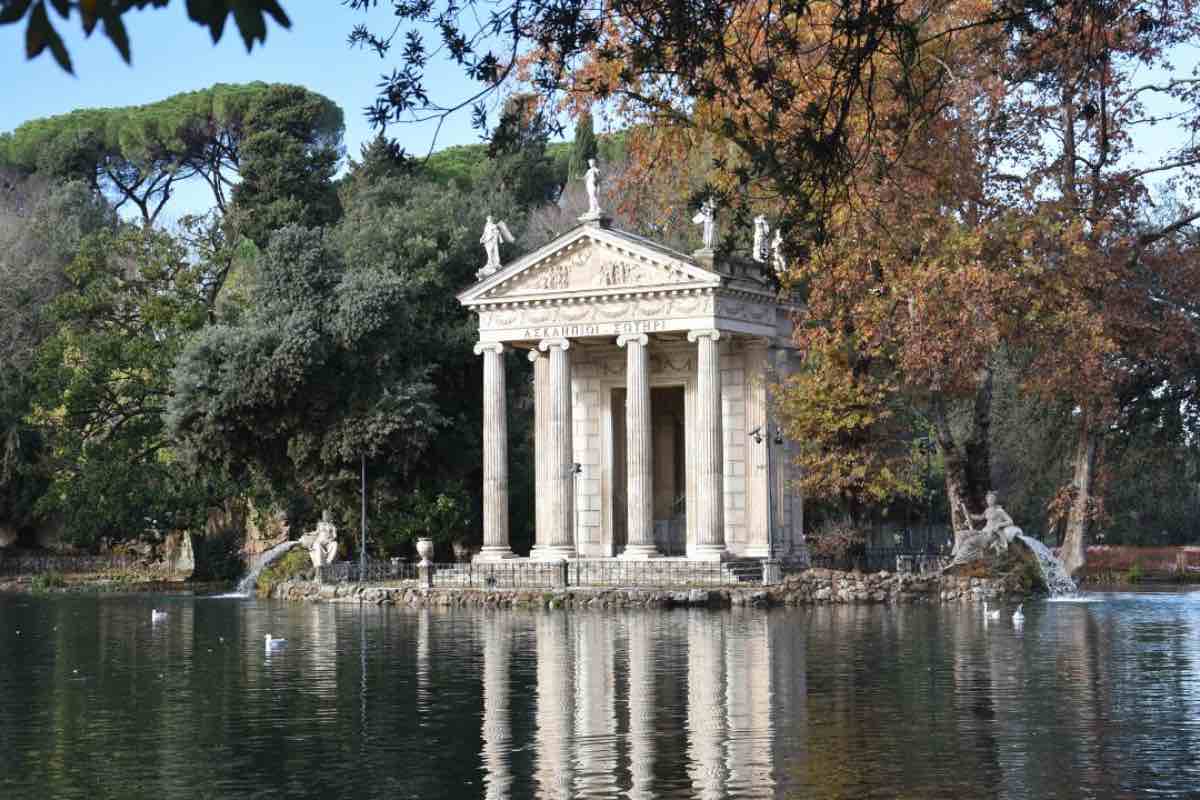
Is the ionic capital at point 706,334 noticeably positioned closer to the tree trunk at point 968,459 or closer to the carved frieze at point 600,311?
the carved frieze at point 600,311

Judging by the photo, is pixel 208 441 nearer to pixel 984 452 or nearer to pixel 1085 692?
pixel 984 452

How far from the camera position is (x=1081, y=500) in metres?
44.5

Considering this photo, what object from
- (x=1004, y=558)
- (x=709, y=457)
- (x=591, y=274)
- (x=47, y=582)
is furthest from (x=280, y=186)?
(x=1004, y=558)

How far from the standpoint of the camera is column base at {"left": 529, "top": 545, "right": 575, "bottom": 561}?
163 feet

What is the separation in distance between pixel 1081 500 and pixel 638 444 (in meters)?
11.7

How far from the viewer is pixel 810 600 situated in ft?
135

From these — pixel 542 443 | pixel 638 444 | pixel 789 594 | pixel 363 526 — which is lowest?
pixel 789 594

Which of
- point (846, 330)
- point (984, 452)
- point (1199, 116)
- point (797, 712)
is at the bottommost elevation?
point (797, 712)

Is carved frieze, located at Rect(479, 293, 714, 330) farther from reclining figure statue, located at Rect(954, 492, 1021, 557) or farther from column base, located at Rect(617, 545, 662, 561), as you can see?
reclining figure statue, located at Rect(954, 492, 1021, 557)

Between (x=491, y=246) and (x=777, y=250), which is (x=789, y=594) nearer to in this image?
(x=491, y=246)

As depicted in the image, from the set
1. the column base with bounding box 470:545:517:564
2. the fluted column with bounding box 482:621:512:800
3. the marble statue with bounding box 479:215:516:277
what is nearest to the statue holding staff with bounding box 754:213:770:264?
the marble statue with bounding box 479:215:516:277

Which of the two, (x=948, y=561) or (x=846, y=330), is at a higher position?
(x=846, y=330)

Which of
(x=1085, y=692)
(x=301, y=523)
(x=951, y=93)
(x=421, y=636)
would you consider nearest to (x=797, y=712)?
(x=1085, y=692)

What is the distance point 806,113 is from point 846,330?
104ft
